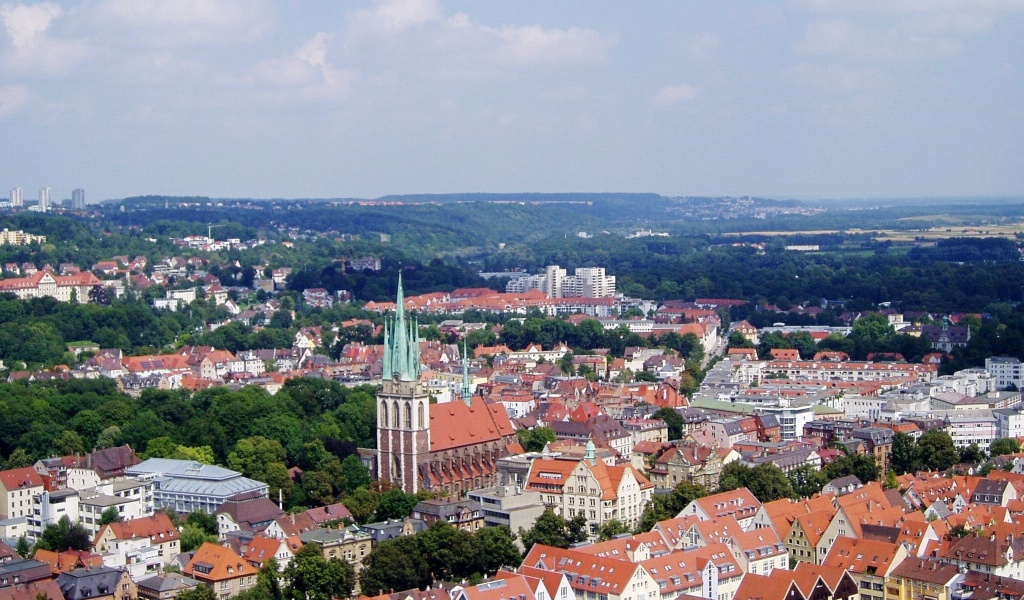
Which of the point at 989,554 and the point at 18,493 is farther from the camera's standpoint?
the point at 18,493

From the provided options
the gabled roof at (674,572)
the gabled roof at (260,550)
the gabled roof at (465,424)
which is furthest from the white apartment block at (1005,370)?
the gabled roof at (260,550)

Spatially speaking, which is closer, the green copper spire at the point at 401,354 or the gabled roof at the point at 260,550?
the gabled roof at the point at 260,550

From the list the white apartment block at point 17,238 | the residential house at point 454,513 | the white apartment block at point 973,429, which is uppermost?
the white apartment block at point 17,238

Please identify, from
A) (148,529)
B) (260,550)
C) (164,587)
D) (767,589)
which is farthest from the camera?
(148,529)

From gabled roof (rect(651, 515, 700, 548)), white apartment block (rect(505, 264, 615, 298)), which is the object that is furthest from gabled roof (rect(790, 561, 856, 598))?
white apartment block (rect(505, 264, 615, 298))

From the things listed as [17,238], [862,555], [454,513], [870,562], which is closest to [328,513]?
[454,513]

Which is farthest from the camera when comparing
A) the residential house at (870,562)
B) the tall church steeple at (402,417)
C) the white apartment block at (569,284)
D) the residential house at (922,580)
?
the white apartment block at (569,284)

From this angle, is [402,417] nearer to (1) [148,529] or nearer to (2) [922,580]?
(1) [148,529]

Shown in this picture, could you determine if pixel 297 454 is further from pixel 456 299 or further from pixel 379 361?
pixel 456 299

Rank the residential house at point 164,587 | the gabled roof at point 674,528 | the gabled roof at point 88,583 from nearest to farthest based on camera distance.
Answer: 1. the gabled roof at point 88,583
2. the residential house at point 164,587
3. the gabled roof at point 674,528

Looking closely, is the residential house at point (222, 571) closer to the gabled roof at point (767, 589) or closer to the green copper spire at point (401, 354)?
the green copper spire at point (401, 354)

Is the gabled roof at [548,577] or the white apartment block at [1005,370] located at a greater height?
the gabled roof at [548,577]
